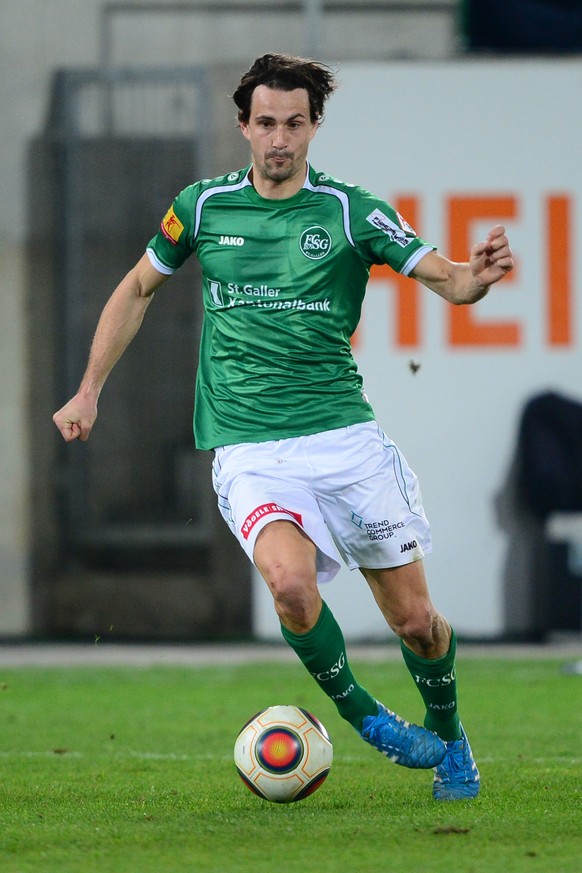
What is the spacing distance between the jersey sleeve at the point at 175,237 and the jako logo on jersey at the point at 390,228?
2.07ft

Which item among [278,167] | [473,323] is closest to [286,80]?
[278,167]

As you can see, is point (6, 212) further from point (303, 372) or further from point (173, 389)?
point (303, 372)

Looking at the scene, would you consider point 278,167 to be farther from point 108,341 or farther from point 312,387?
point 108,341

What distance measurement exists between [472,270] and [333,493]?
849 mm

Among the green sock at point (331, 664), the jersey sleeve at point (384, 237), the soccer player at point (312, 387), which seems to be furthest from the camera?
the jersey sleeve at point (384, 237)

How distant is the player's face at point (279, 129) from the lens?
4.78 metres

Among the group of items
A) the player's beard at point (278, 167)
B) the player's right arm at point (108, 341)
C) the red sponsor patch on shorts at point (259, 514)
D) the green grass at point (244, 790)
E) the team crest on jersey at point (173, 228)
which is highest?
the player's beard at point (278, 167)

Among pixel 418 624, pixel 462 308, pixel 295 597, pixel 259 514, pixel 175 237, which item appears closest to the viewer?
pixel 295 597

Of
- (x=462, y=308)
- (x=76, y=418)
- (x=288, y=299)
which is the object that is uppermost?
(x=462, y=308)

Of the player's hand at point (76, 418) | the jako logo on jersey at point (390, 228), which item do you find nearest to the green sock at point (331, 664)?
the player's hand at point (76, 418)

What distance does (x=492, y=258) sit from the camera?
14.8ft

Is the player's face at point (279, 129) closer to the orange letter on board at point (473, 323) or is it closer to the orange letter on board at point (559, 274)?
the orange letter on board at point (473, 323)

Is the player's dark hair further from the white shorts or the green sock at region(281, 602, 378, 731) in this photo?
the green sock at region(281, 602, 378, 731)

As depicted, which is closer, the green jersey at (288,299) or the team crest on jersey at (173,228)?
the green jersey at (288,299)
